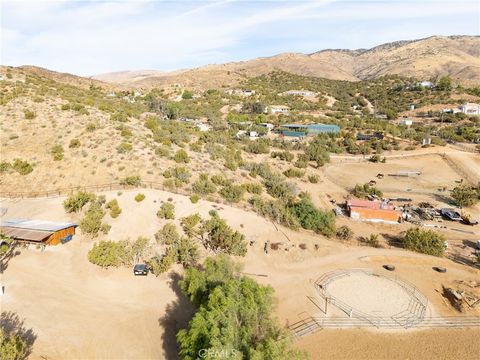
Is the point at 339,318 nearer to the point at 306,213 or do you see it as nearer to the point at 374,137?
the point at 306,213

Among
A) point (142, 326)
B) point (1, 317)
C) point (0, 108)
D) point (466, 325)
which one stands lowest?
point (466, 325)

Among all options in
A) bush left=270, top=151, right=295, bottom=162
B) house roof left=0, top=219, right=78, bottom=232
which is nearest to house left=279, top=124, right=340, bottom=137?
bush left=270, top=151, right=295, bottom=162

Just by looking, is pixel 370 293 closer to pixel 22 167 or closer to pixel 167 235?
pixel 167 235

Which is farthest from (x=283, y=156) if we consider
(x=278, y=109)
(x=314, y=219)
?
(x=278, y=109)

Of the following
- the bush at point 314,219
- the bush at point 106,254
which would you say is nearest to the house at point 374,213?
the bush at point 314,219

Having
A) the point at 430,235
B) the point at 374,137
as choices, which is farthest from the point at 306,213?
the point at 374,137

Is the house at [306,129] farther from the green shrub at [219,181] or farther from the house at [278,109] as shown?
the green shrub at [219,181]
